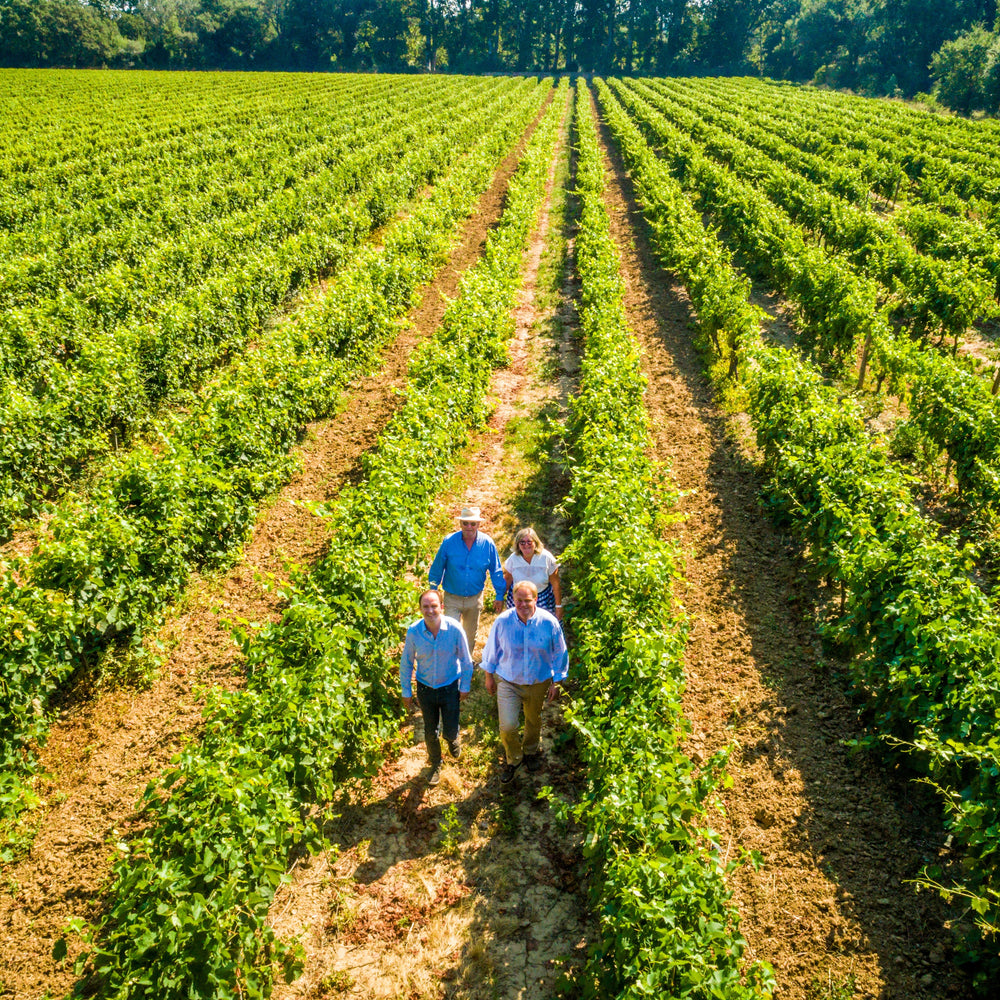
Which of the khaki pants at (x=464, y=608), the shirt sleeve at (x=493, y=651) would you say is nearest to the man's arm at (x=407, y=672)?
the shirt sleeve at (x=493, y=651)

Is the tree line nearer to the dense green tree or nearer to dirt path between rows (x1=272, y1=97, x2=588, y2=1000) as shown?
the dense green tree

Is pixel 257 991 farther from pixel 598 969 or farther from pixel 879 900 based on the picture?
pixel 879 900

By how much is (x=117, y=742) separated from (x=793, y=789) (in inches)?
254

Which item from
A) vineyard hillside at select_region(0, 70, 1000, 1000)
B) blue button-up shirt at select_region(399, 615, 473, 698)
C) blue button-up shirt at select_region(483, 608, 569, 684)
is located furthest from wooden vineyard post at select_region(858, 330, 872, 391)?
blue button-up shirt at select_region(399, 615, 473, 698)

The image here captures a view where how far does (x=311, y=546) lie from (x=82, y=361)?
555 cm

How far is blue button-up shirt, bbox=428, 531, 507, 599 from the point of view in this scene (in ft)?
22.6

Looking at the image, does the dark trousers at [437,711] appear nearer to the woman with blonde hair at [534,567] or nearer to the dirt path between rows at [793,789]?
the woman with blonde hair at [534,567]

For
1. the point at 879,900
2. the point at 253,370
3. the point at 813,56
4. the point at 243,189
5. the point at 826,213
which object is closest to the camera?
the point at 879,900

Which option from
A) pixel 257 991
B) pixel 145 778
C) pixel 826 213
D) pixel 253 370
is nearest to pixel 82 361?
pixel 253 370

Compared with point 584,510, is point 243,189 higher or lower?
higher

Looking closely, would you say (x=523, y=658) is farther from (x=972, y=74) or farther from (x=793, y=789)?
(x=972, y=74)

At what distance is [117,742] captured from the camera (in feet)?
22.4

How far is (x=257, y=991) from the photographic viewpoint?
4.44 metres

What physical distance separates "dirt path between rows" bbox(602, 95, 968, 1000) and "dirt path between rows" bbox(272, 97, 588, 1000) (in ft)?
4.82
